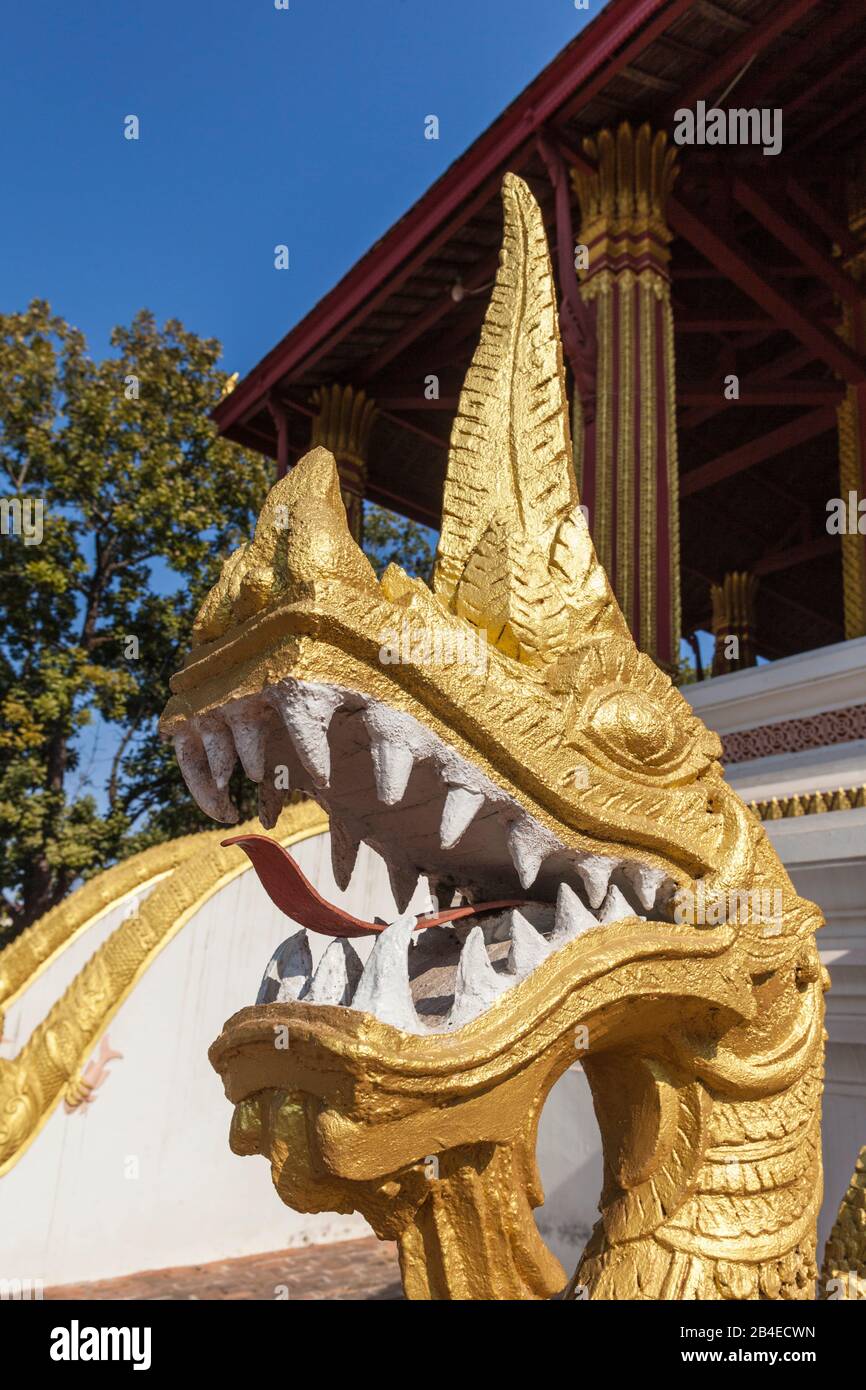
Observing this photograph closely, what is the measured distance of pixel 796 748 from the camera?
3.34m

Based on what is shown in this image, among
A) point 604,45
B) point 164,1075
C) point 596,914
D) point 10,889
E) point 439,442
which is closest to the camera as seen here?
point 596,914

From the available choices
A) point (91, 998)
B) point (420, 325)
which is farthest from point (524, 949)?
point (420, 325)

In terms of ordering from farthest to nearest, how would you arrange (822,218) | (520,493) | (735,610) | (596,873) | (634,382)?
(735,610) → (822,218) → (634,382) → (520,493) → (596,873)

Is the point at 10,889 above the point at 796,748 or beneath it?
above

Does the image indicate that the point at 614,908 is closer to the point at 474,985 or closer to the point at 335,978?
the point at 474,985

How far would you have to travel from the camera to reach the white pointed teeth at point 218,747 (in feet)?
3.82

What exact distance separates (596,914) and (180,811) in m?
9.47

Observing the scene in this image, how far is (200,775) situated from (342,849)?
277 mm

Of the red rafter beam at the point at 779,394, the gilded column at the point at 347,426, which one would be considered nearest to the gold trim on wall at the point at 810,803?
the red rafter beam at the point at 779,394

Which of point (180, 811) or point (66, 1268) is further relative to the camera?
point (180, 811)

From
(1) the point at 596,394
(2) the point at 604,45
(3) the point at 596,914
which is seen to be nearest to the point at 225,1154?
(3) the point at 596,914

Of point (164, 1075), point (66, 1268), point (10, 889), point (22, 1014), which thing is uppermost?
point (10, 889)

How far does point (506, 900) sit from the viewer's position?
142cm

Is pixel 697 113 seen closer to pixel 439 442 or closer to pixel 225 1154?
pixel 439 442
